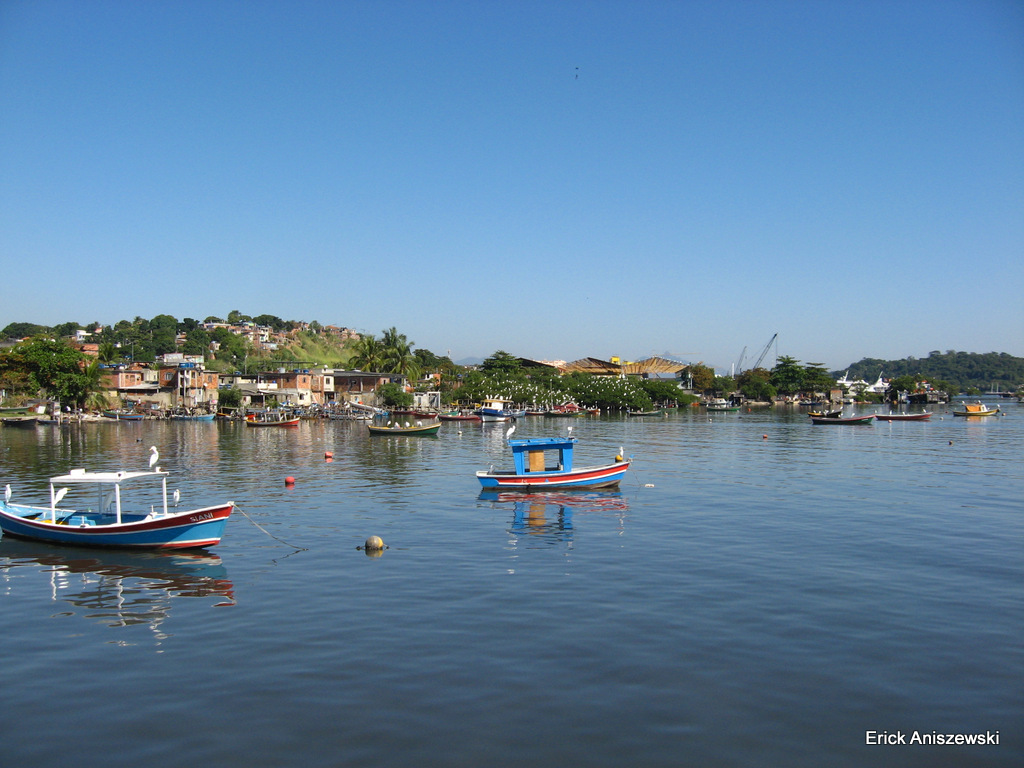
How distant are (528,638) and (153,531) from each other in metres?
14.5

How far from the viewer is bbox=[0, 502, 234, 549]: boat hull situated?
2480cm

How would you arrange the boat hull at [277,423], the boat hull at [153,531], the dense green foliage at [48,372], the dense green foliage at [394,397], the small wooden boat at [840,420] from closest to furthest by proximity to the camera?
1. the boat hull at [153,531]
2. the boat hull at [277,423]
3. the dense green foliage at [48,372]
4. the small wooden boat at [840,420]
5. the dense green foliage at [394,397]

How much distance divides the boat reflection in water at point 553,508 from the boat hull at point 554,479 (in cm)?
37

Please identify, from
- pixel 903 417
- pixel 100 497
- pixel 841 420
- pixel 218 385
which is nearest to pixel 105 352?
pixel 218 385

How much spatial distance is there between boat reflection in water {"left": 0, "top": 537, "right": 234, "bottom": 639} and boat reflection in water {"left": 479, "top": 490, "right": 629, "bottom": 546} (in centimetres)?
1162

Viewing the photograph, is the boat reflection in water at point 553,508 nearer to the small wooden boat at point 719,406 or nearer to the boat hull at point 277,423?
the boat hull at point 277,423

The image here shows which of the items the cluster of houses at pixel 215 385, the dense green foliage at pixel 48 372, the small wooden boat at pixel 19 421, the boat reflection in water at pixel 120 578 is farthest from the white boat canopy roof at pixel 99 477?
the cluster of houses at pixel 215 385

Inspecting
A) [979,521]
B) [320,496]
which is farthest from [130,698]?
[979,521]

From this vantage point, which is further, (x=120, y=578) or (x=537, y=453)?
(x=537, y=453)

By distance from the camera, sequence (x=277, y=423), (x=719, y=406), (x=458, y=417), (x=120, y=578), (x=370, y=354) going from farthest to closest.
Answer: (x=719, y=406) → (x=370, y=354) → (x=458, y=417) → (x=277, y=423) → (x=120, y=578)

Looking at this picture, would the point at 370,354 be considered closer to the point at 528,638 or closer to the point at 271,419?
the point at 271,419

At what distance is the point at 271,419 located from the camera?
103 metres

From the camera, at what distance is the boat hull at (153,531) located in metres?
24.8

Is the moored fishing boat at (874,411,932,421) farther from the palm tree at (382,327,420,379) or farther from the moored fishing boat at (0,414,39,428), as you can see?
the moored fishing boat at (0,414,39,428)
